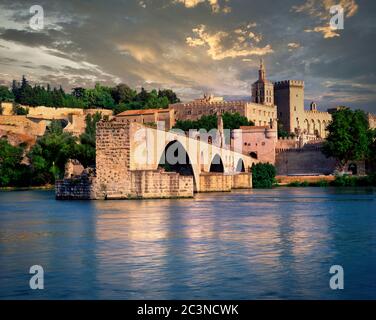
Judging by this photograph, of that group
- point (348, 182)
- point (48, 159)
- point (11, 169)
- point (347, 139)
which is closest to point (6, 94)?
point (11, 169)

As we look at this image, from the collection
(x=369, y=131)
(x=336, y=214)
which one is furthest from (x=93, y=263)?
(x=369, y=131)

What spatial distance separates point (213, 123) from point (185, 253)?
183 feet

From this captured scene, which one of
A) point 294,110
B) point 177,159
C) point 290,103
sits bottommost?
point 177,159

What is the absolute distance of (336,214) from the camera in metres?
22.9

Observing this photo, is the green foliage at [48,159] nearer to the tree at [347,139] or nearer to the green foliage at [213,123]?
the green foliage at [213,123]

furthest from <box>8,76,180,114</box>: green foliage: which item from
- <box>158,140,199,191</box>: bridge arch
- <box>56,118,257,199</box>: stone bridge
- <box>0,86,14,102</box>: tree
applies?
<box>56,118,257,199</box>: stone bridge

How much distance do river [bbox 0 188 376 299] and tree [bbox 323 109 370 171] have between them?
33559 mm

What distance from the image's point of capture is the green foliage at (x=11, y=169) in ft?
163

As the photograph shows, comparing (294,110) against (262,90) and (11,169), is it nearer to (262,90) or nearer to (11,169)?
(262,90)

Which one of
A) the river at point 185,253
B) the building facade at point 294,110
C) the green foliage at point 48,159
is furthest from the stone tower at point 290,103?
the river at point 185,253

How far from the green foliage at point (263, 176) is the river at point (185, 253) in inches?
1134

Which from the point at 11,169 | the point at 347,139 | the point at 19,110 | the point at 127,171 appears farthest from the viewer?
the point at 19,110

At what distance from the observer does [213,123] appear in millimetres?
68625

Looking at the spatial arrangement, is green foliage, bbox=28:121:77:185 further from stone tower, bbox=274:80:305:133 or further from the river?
stone tower, bbox=274:80:305:133
